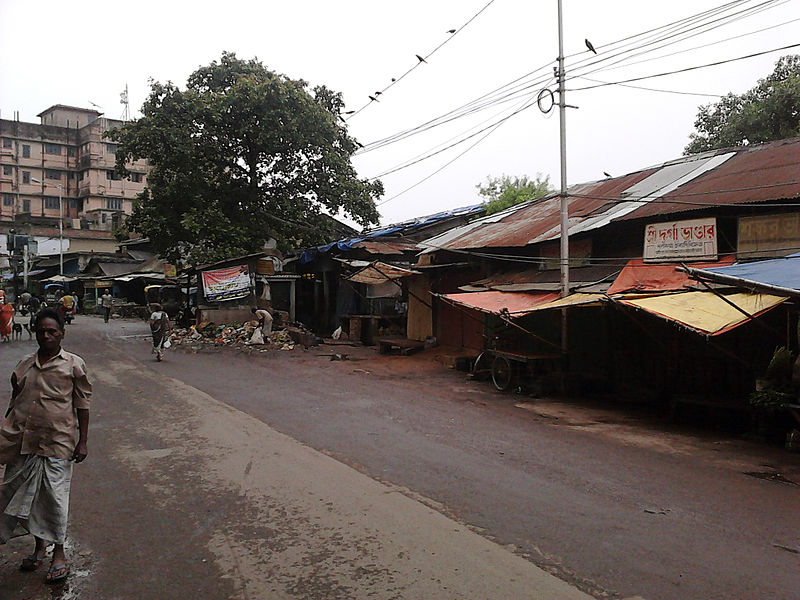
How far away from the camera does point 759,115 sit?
67.3 ft

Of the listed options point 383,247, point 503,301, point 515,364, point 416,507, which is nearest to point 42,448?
point 416,507

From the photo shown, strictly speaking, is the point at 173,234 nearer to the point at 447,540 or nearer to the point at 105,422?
the point at 105,422

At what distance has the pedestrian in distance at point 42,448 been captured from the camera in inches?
158

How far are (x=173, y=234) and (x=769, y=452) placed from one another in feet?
76.0

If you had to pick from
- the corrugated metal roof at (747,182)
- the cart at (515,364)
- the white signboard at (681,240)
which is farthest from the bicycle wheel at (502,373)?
the corrugated metal roof at (747,182)

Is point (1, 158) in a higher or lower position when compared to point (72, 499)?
higher

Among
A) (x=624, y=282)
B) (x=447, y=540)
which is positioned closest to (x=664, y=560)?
(x=447, y=540)

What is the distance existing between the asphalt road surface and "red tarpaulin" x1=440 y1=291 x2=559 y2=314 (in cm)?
215

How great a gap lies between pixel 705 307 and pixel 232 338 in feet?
55.1

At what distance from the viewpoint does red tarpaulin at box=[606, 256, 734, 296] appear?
402 inches

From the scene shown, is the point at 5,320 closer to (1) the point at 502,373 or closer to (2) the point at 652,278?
(1) the point at 502,373

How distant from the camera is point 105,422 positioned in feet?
29.8

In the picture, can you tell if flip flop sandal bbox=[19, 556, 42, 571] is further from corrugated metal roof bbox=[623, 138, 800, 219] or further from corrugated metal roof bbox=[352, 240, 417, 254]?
corrugated metal roof bbox=[352, 240, 417, 254]

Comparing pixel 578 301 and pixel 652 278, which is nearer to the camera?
pixel 578 301
